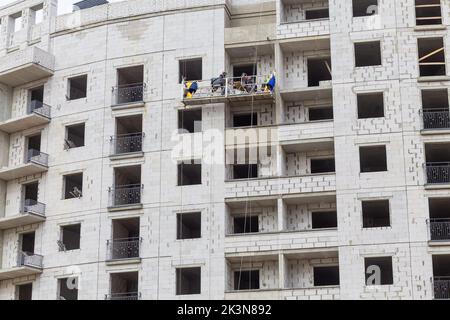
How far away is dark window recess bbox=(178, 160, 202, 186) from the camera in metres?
53.0

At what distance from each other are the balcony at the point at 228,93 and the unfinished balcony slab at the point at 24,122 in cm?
941

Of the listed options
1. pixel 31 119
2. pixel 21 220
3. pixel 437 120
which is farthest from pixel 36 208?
pixel 437 120

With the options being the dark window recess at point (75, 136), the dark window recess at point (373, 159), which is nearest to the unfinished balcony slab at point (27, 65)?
the dark window recess at point (75, 136)

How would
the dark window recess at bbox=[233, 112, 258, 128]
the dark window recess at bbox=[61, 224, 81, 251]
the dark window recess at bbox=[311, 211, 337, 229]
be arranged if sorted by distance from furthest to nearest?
1. the dark window recess at bbox=[61, 224, 81, 251]
2. the dark window recess at bbox=[233, 112, 258, 128]
3. the dark window recess at bbox=[311, 211, 337, 229]

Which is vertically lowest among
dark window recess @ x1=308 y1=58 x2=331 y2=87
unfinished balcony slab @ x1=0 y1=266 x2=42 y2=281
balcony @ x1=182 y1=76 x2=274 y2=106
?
unfinished balcony slab @ x1=0 y1=266 x2=42 y2=281

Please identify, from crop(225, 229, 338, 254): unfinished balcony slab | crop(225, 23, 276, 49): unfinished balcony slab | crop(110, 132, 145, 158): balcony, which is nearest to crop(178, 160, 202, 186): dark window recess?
crop(110, 132, 145, 158): balcony

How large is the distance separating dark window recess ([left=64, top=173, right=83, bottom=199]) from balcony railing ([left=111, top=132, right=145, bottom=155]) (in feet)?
8.92

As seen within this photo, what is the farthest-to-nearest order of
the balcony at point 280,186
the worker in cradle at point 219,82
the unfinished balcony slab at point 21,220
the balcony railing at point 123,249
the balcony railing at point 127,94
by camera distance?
1. the balcony railing at point 127,94
2. the unfinished balcony slab at point 21,220
3. the worker in cradle at point 219,82
4. the balcony railing at point 123,249
5. the balcony at point 280,186

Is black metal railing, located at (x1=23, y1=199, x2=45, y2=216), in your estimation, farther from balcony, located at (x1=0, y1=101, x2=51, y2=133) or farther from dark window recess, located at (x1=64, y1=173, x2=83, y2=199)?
balcony, located at (x1=0, y1=101, x2=51, y2=133)

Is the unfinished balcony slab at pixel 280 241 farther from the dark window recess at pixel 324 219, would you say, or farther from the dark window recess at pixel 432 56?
the dark window recess at pixel 432 56

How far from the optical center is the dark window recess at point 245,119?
53969 mm

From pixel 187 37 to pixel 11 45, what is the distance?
13159mm

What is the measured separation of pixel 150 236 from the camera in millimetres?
51906

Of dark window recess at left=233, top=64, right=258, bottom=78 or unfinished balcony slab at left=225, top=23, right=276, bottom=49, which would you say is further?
dark window recess at left=233, top=64, right=258, bottom=78
